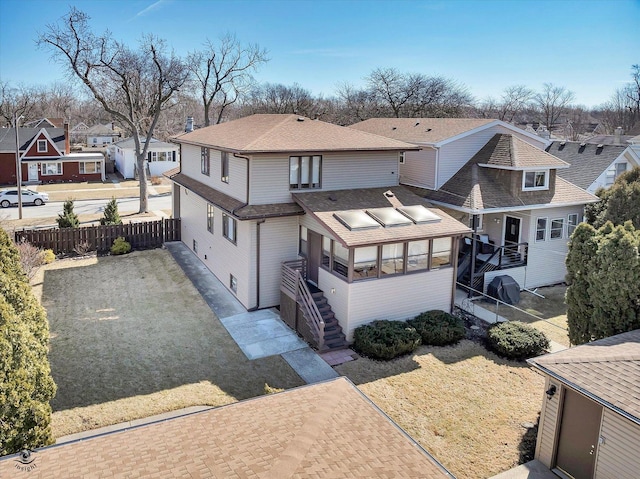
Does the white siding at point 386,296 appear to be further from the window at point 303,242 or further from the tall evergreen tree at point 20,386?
the tall evergreen tree at point 20,386

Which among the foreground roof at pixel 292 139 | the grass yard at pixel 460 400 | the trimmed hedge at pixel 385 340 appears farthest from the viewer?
the foreground roof at pixel 292 139

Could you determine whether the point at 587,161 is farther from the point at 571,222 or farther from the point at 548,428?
the point at 548,428

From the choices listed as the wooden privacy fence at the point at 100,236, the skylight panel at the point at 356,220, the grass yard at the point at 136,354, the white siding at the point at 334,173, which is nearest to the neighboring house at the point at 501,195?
the white siding at the point at 334,173

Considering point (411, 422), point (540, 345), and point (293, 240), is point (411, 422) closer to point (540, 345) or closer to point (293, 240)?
point (540, 345)

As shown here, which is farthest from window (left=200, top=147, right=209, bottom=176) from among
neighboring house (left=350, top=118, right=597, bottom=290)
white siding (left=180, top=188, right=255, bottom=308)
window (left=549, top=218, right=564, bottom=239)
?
window (left=549, top=218, right=564, bottom=239)

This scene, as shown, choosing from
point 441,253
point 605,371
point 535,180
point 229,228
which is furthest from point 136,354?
point 535,180

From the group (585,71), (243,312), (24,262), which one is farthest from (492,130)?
(585,71)

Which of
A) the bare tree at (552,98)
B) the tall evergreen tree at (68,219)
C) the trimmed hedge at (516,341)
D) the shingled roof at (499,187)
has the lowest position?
the trimmed hedge at (516,341)

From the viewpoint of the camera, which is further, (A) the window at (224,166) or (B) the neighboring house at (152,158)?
(B) the neighboring house at (152,158)

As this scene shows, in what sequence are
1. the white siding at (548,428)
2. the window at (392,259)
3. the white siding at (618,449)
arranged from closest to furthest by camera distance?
the white siding at (618,449) → the white siding at (548,428) → the window at (392,259)
